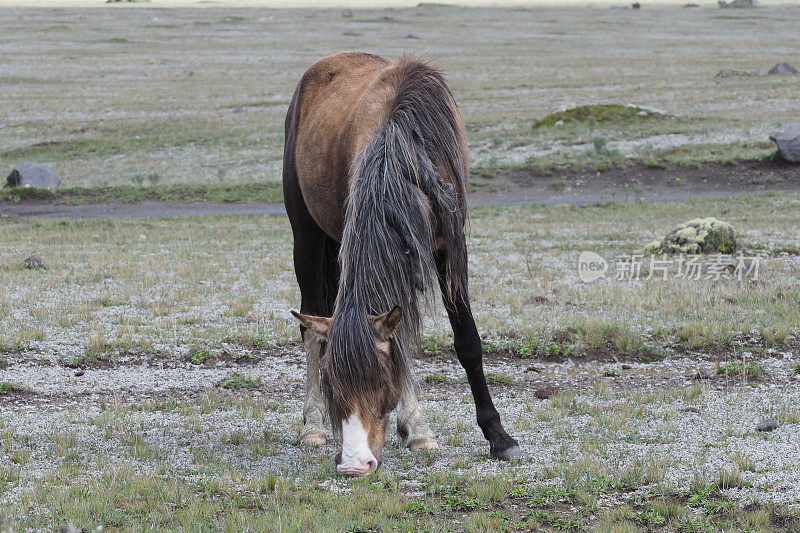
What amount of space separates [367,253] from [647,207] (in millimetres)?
16783

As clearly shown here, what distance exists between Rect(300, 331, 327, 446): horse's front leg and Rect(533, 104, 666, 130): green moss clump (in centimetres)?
2487

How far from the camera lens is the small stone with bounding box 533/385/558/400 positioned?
8.25 metres

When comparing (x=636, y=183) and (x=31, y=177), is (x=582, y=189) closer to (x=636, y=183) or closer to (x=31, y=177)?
(x=636, y=183)

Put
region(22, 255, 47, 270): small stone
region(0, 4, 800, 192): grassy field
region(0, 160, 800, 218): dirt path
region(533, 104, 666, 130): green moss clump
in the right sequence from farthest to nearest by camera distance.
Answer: region(533, 104, 666, 130): green moss clump, region(0, 4, 800, 192): grassy field, region(0, 160, 800, 218): dirt path, region(22, 255, 47, 270): small stone

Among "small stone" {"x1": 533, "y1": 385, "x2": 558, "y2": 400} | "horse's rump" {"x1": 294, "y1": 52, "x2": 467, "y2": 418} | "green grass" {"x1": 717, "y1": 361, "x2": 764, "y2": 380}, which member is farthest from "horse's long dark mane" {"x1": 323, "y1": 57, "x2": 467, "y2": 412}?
"green grass" {"x1": 717, "y1": 361, "x2": 764, "y2": 380}

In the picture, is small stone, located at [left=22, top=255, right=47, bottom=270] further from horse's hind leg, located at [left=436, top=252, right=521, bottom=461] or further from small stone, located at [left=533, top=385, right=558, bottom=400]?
horse's hind leg, located at [left=436, top=252, right=521, bottom=461]

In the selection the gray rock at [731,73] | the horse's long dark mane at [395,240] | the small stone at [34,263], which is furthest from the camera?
the gray rock at [731,73]

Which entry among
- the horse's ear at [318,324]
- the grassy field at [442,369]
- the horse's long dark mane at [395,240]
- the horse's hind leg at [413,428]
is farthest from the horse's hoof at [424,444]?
the horse's ear at [318,324]

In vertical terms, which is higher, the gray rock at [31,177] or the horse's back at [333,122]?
the horse's back at [333,122]

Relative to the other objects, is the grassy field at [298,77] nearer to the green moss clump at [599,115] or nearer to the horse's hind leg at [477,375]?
the green moss clump at [599,115]

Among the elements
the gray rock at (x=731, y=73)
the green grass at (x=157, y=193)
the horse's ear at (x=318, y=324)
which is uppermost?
the gray rock at (x=731, y=73)

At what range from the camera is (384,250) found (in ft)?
18.1

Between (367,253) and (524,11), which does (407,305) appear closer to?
(367,253)

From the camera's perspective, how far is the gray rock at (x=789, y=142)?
24.0 m
